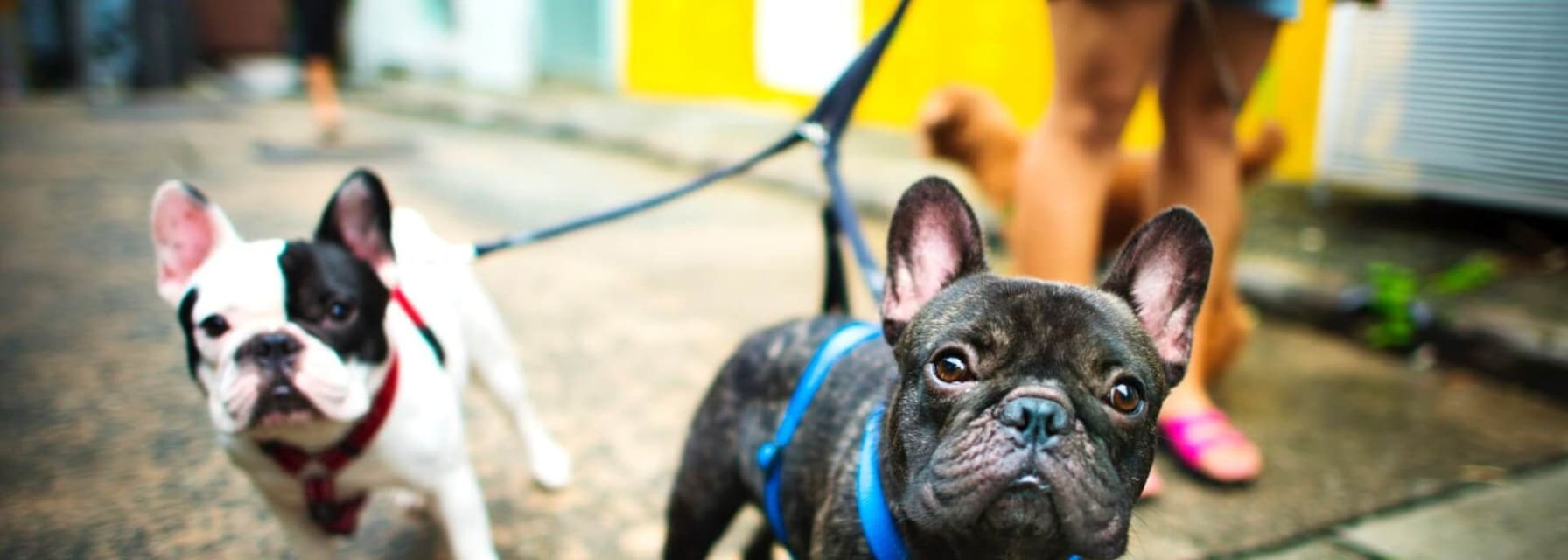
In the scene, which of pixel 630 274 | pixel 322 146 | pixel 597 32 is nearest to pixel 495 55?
pixel 597 32

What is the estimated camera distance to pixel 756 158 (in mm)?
2377

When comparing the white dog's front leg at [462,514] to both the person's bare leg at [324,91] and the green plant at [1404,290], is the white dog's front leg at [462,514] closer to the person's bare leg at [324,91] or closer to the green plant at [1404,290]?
the green plant at [1404,290]

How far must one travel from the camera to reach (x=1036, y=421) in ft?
4.52

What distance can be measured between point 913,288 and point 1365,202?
4897 millimetres

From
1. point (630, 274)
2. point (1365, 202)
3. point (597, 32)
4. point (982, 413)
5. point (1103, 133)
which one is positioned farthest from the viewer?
point (597, 32)

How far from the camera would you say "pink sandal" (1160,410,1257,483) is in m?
2.84

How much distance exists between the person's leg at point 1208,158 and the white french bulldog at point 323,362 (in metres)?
1.92

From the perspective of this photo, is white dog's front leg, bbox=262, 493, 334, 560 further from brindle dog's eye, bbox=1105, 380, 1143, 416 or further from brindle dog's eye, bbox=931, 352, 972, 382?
brindle dog's eye, bbox=1105, 380, 1143, 416

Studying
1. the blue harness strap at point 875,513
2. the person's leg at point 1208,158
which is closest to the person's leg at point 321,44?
the person's leg at point 1208,158

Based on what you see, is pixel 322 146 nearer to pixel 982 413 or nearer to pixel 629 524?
pixel 629 524

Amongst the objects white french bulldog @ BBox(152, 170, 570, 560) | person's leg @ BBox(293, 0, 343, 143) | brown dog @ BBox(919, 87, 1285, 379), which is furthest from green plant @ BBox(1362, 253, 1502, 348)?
person's leg @ BBox(293, 0, 343, 143)

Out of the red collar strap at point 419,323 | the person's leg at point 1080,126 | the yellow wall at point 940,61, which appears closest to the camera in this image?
the red collar strap at point 419,323

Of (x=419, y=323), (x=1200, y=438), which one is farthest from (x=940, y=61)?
(x=419, y=323)

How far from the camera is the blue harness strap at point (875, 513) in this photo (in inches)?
61.5
